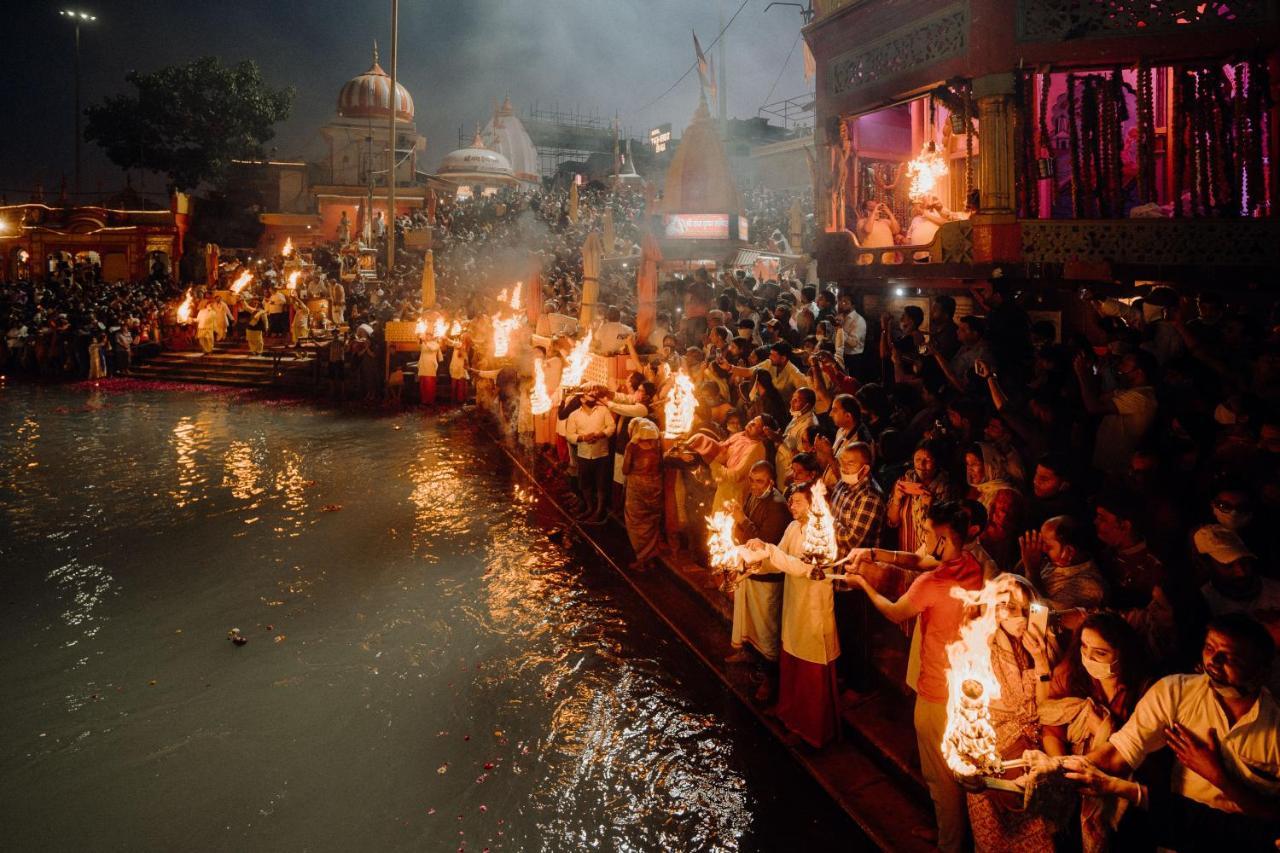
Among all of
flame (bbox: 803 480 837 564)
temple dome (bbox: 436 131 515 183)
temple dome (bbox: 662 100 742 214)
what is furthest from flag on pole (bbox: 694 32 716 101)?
flame (bbox: 803 480 837 564)

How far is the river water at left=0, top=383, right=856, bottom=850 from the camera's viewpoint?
176 inches

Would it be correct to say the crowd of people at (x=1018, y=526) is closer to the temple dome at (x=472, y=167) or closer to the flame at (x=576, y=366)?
the flame at (x=576, y=366)

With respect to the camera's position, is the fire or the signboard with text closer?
the fire

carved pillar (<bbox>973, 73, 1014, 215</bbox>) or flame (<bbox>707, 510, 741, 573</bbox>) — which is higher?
carved pillar (<bbox>973, 73, 1014, 215</bbox>)

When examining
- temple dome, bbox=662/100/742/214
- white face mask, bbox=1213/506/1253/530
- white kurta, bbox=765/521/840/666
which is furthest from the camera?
temple dome, bbox=662/100/742/214

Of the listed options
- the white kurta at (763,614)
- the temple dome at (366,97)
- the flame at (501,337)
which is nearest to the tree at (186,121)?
the temple dome at (366,97)

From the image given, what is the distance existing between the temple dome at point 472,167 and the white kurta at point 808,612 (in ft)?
164

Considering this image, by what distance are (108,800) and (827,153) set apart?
41.2 ft

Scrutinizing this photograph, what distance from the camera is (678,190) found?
35.7m

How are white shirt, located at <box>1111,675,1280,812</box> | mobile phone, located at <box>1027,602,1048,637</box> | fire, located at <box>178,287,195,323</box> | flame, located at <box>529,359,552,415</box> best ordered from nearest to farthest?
white shirt, located at <box>1111,675,1280,812</box> < mobile phone, located at <box>1027,602,1048,637</box> < flame, located at <box>529,359,552,415</box> < fire, located at <box>178,287,195,323</box>

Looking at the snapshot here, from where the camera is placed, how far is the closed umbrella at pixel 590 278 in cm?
1508

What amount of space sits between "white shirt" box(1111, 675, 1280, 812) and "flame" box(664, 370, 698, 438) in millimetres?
4852

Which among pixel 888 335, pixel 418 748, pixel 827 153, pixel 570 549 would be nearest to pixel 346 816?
pixel 418 748

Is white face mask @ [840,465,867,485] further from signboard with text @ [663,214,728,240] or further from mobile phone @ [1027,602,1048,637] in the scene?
signboard with text @ [663,214,728,240]
